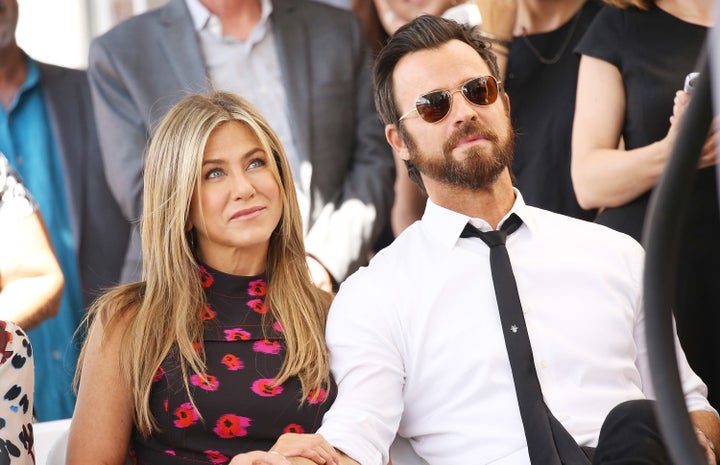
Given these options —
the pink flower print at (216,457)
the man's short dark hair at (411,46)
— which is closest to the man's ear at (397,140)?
the man's short dark hair at (411,46)

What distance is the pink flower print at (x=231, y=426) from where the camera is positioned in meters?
2.29

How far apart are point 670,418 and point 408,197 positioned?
8.93ft

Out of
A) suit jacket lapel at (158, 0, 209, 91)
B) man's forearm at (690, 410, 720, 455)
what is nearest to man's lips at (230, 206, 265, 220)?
man's forearm at (690, 410, 720, 455)

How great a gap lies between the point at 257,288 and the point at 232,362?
0.80ft

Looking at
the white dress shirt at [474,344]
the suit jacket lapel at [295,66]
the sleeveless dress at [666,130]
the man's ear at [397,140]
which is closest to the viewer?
the white dress shirt at [474,344]

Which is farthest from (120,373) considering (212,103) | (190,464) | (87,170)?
(87,170)

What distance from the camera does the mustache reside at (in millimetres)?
2412

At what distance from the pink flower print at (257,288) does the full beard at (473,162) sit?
53 centimetres

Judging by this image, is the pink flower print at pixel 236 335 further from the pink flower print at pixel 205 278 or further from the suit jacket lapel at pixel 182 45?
the suit jacket lapel at pixel 182 45

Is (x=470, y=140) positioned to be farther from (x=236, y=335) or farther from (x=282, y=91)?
(x=282, y=91)

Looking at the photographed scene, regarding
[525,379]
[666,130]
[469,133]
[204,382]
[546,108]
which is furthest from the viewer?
[546,108]

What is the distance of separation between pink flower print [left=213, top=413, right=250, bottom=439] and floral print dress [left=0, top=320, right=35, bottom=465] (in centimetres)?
42

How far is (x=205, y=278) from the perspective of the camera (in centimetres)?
252

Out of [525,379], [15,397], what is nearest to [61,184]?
[15,397]
